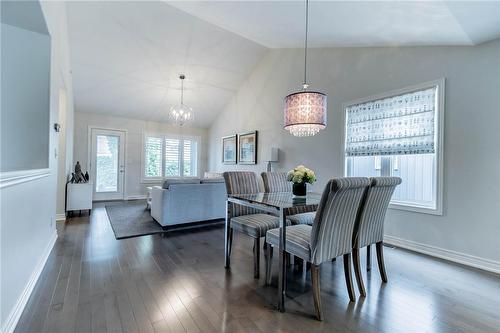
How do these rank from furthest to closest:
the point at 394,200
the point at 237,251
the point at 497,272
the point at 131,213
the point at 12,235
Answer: the point at 131,213 < the point at 394,200 < the point at 237,251 < the point at 497,272 < the point at 12,235

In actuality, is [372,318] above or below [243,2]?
below

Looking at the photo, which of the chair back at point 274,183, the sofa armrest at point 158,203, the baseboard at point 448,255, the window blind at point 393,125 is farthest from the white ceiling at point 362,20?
the sofa armrest at point 158,203

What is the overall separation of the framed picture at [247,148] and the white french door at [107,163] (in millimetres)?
3533

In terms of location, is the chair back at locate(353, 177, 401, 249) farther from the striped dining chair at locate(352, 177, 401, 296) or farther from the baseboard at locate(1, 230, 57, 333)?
the baseboard at locate(1, 230, 57, 333)

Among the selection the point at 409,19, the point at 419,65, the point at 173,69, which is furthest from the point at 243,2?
the point at 173,69

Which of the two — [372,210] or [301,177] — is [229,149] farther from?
[372,210]

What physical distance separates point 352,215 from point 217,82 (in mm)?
5171

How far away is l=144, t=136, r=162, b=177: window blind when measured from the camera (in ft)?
24.3

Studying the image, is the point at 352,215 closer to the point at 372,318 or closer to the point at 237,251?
the point at 372,318

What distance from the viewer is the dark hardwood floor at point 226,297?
1630 mm

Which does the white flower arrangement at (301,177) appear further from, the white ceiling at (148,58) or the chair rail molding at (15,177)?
the white ceiling at (148,58)

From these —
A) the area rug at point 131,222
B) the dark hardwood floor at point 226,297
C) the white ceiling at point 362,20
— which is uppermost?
the white ceiling at point 362,20

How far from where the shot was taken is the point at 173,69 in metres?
5.31

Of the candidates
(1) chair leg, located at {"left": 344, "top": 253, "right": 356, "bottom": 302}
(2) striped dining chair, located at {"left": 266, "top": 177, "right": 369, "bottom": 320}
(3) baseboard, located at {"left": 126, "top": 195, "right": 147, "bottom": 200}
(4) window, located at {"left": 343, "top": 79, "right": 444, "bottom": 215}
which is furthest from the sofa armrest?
(3) baseboard, located at {"left": 126, "top": 195, "right": 147, "bottom": 200}
